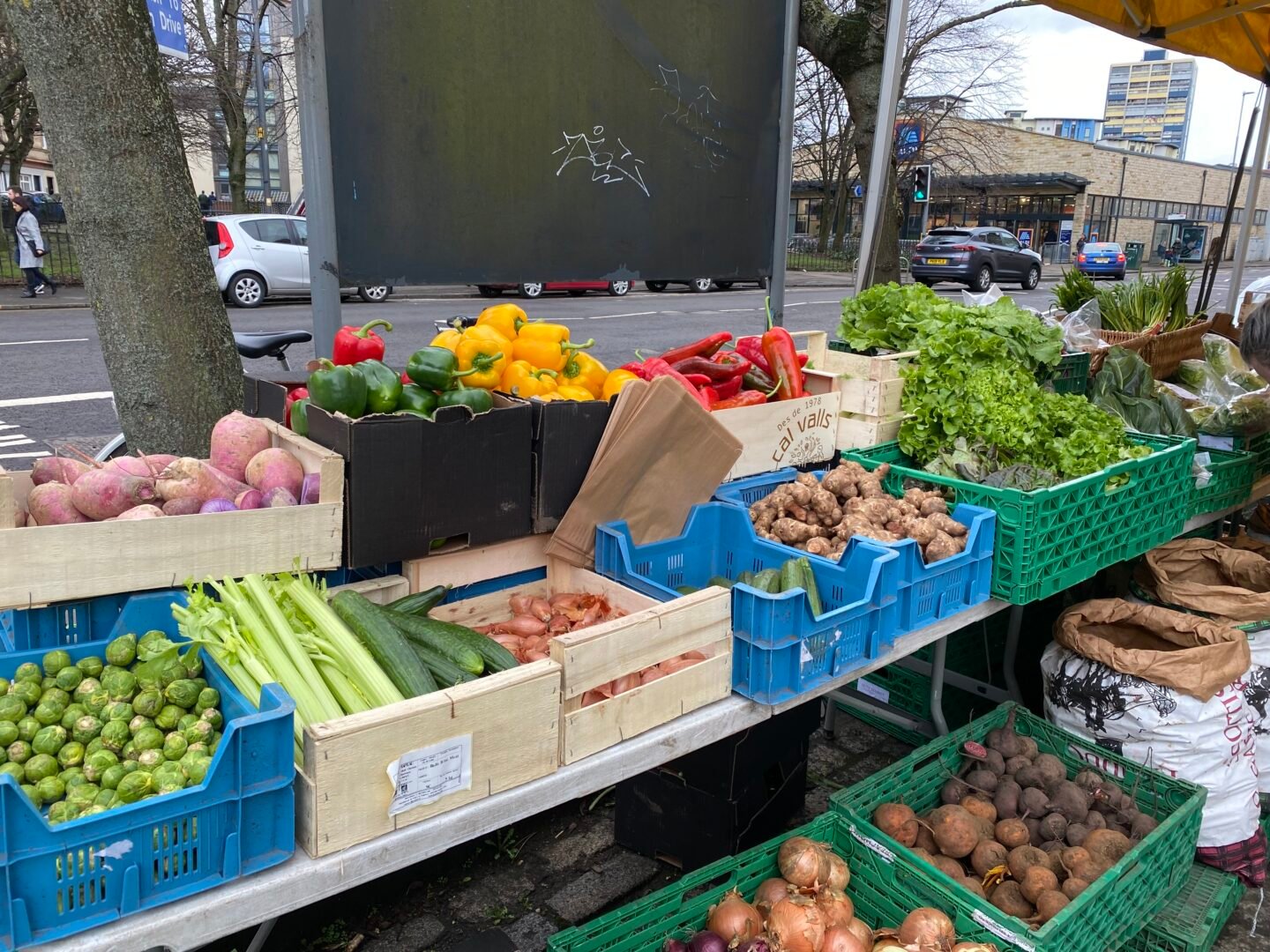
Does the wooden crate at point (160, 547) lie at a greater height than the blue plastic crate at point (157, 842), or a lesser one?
greater

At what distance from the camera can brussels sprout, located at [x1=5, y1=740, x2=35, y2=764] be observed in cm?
166

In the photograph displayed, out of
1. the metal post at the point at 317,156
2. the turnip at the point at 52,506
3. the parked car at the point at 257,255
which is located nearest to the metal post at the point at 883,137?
the metal post at the point at 317,156

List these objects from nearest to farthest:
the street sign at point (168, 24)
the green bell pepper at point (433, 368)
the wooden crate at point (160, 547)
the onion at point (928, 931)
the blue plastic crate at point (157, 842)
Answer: the blue plastic crate at point (157, 842)
the wooden crate at point (160, 547)
the onion at point (928, 931)
the green bell pepper at point (433, 368)
the street sign at point (168, 24)

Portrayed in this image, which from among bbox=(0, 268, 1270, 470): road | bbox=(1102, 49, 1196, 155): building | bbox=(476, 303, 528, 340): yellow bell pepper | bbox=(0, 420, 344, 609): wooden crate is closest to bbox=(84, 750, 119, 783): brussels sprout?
bbox=(0, 420, 344, 609): wooden crate

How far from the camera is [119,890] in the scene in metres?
1.51

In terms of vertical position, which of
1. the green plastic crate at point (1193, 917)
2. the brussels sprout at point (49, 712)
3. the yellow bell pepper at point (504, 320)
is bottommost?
the green plastic crate at point (1193, 917)

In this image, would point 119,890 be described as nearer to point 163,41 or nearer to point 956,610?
point 956,610

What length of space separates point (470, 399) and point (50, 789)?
131 centimetres

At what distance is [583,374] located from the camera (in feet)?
10.2

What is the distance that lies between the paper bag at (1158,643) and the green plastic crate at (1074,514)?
25 centimetres

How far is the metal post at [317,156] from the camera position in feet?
9.45

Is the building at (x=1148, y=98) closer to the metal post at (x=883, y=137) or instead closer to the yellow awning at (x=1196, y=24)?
the yellow awning at (x=1196, y=24)

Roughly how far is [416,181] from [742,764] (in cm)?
227

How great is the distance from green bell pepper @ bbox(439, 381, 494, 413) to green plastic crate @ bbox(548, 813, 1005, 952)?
133cm
